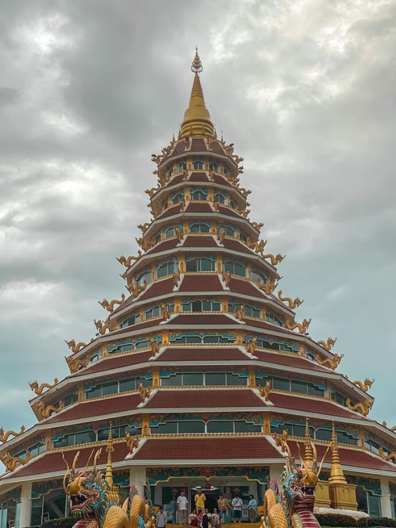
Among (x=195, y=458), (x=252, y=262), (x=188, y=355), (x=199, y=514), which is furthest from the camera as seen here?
(x=252, y=262)

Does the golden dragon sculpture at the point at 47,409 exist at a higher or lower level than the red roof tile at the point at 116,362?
lower

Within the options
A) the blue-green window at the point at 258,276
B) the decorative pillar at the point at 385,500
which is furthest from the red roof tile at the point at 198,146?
Result: the decorative pillar at the point at 385,500

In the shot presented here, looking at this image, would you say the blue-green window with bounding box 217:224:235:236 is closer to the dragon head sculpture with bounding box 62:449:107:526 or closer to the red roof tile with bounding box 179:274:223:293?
the red roof tile with bounding box 179:274:223:293

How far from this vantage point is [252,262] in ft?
159

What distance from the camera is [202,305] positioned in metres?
44.1

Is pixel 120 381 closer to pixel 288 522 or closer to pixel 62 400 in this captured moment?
pixel 62 400

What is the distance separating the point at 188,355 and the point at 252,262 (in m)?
11.0

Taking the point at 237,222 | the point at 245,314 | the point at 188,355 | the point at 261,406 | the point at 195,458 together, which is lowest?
the point at 195,458

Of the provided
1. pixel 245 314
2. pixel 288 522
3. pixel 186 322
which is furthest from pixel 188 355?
pixel 288 522

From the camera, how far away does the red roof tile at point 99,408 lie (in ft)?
124

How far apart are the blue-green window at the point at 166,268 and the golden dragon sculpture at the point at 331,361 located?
424 inches

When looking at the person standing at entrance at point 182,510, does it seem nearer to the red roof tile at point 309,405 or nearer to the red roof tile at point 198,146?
the red roof tile at point 309,405

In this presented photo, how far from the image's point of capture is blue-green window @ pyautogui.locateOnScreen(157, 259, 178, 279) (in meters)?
47.4

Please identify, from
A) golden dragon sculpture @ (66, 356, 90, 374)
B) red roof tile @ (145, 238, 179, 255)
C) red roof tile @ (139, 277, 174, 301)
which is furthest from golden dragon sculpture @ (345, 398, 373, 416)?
golden dragon sculpture @ (66, 356, 90, 374)
